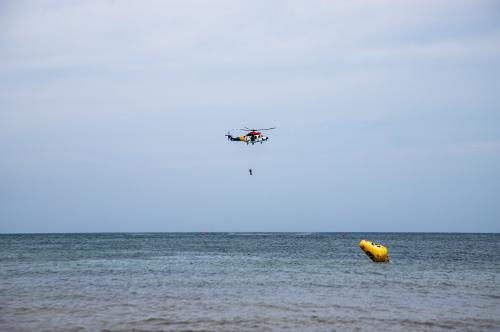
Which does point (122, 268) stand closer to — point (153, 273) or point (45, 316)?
point (153, 273)

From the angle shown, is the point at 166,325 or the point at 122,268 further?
the point at 122,268

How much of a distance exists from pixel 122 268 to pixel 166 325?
83.2 ft

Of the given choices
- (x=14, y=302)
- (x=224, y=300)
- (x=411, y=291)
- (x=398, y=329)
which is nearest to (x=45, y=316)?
(x=14, y=302)

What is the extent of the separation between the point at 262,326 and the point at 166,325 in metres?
4.21

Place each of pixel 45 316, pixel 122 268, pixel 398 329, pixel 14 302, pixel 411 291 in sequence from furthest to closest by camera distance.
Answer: pixel 122 268
pixel 411 291
pixel 14 302
pixel 45 316
pixel 398 329

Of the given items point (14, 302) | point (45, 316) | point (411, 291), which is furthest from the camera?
point (411, 291)

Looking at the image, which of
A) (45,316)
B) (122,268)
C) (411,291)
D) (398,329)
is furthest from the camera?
(122,268)

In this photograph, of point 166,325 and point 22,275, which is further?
point 22,275

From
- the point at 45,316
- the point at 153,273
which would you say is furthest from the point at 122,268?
the point at 45,316

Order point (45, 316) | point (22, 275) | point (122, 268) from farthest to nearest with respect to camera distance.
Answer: point (122, 268) → point (22, 275) → point (45, 316)

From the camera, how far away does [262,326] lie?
22.1 metres

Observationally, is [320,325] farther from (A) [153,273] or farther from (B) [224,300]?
(A) [153,273]

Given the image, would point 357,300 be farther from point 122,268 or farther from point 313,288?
point 122,268

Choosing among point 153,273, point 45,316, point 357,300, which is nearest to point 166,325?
point 45,316
